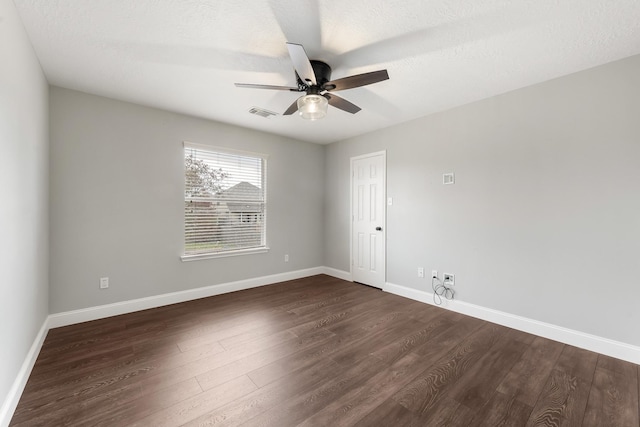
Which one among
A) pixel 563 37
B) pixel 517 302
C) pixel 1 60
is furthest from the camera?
pixel 517 302

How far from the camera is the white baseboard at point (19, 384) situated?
1.54m

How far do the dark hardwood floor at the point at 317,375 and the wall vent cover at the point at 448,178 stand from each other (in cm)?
169

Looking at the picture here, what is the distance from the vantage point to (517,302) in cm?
294

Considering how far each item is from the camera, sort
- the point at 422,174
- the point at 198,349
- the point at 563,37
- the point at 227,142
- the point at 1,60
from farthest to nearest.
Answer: the point at 227,142 → the point at 422,174 → the point at 198,349 → the point at 563,37 → the point at 1,60

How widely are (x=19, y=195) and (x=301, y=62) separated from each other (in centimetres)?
218

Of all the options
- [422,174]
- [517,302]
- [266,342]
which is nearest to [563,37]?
[422,174]

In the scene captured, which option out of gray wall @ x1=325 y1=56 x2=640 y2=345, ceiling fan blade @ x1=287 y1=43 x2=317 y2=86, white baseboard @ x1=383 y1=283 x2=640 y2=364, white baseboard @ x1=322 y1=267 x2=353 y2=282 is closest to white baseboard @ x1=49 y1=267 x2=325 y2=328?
white baseboard @ x1=322 y1=267 x2=353 y2=282

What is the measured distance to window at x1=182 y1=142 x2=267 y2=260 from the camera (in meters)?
3.80

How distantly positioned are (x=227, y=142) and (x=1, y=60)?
258 cm

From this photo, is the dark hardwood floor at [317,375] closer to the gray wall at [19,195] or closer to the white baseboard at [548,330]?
the white baseboard at [548,330]

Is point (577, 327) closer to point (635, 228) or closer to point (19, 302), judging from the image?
point (635, 228)

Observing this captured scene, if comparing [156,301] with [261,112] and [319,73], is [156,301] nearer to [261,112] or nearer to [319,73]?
[261,112]

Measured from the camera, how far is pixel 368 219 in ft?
15.0

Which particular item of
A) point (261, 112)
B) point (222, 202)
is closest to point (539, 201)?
point (261, 112)
